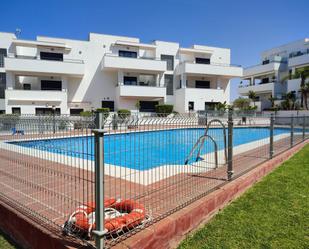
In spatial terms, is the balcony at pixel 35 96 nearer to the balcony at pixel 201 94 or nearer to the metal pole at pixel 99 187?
the balcony at pixel 201 94

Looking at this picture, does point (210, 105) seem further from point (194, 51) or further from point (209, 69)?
point (194, 51)

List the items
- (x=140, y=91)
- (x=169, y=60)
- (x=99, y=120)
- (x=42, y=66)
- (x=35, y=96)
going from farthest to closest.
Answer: (x=169, y=60) → (x=140, y=91) → (x=42, y=66) → (x=35, y=96) → (x=99, y=120)

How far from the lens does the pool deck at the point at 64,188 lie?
2887mm

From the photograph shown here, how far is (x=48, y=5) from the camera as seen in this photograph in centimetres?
1323

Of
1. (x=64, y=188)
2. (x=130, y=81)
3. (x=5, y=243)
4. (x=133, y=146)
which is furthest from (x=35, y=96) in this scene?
(x=133, y=146)

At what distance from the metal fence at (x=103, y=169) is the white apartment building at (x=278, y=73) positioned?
35.6 m

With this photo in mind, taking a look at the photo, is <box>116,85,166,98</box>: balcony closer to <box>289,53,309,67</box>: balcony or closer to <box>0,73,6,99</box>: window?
<box>0,73,6,99</box>: window

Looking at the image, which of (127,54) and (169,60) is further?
(169,60)

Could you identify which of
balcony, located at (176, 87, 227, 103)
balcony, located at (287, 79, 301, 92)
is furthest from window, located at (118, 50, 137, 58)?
balcony, located at (287, 79, 301, 92)

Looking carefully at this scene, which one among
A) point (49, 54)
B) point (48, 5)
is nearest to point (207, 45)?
point (49, 54)

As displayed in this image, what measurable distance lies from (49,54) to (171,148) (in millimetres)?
26016

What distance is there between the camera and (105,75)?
2769 centimetres

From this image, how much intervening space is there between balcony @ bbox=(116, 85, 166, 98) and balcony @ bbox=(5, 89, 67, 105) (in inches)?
238

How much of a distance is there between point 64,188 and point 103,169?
194 centimetres
